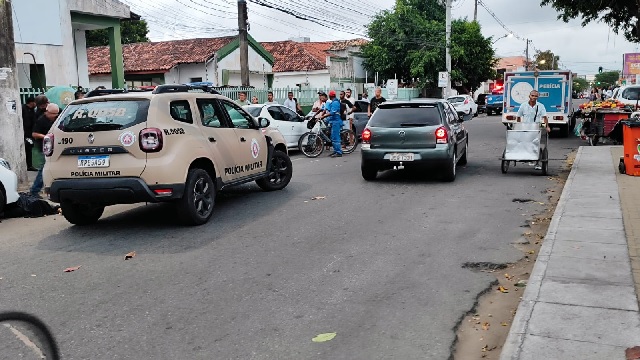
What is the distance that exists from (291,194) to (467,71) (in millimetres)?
40108

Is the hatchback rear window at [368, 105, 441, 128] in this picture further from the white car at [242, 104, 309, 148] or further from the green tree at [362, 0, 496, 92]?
the green tree at [362, 0, 496, 92]

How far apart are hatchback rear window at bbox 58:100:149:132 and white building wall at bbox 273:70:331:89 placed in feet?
Result: 109

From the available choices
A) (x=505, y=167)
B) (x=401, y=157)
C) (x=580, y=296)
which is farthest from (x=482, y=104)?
(x=580, y=296)

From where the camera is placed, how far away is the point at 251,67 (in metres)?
35.2

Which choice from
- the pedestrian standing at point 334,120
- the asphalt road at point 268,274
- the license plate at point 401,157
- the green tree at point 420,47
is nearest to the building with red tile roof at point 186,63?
→ the green tree at point 420,47

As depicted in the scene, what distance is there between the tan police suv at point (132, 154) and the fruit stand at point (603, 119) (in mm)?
13019

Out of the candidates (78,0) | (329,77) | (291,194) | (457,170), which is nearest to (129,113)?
(291,194)

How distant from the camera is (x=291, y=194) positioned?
32.8 feet

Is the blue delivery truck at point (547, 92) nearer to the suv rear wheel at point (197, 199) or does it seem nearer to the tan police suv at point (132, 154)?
the suv rear wheel at point (197, 199)

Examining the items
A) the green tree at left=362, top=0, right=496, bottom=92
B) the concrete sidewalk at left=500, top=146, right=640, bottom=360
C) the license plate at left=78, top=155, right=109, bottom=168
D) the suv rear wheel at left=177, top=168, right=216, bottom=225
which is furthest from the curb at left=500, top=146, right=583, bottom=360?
the green tree at left=362, top=0, right=496, bottom=92

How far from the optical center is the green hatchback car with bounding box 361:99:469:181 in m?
10.6

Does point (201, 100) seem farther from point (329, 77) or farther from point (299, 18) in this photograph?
point (329, 77)

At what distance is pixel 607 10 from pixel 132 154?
23388 mm

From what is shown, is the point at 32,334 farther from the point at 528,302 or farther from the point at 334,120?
the point at 334,120
